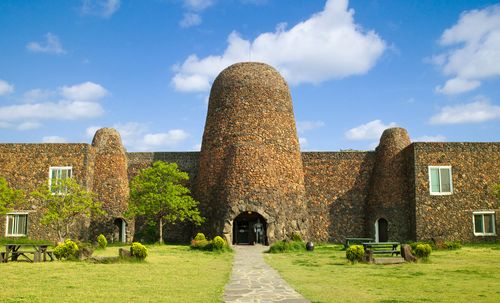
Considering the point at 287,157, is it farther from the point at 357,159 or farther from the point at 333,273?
the point at 333,273

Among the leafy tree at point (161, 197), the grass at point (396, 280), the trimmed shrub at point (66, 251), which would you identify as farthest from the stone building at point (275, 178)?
the trimmed shrub at point (66, 251)

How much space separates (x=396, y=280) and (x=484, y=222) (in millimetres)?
21451

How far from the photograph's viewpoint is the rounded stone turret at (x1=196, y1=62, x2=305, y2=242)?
98.4 feet

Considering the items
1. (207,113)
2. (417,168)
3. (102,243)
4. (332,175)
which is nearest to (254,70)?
(207,113)

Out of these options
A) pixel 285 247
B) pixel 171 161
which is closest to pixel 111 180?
pixel 171 161

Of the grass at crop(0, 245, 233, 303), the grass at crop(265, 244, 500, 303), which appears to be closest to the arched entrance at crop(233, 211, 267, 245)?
the grass at crop(265, 244, 500, 303)

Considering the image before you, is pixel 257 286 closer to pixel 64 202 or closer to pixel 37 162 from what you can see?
pixel 64 202

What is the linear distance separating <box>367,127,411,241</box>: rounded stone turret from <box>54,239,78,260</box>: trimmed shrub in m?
21.0

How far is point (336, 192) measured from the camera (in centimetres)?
3512

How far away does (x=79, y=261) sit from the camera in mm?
19078

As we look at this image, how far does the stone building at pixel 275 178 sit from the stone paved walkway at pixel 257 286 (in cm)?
1138

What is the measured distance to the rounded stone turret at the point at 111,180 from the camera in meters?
33.2

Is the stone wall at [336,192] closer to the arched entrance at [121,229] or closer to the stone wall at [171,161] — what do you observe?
the stone wall at [171,161]

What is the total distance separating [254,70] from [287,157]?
6351 millimetres
